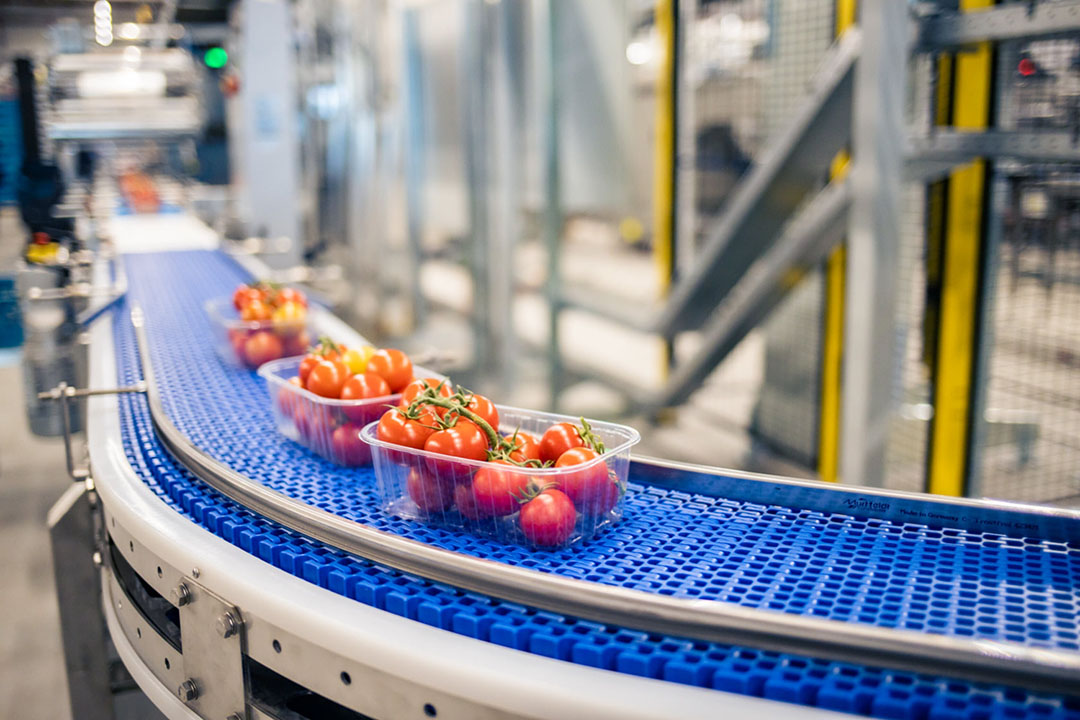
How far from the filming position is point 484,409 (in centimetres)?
138

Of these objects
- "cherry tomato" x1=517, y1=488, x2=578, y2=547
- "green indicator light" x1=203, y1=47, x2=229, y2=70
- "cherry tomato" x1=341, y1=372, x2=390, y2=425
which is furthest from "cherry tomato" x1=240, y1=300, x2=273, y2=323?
"green indicator light" x1=203, y1=47, x2=229, y2=70

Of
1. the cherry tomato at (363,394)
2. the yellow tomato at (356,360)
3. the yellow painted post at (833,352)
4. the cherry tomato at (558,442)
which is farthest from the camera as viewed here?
the yellow painted post at (833,352)

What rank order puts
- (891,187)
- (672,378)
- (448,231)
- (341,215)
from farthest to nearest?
1. (341,215)
2. (448,231)
3. (672,378)
4. (891,187)

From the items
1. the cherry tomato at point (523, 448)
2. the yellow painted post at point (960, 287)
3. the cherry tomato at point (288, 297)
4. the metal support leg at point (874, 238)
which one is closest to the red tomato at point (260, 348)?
the cherry tomato at point (288, 297)

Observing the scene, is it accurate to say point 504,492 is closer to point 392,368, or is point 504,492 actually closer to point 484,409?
point 484,409

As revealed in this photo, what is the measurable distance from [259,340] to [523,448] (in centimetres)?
120

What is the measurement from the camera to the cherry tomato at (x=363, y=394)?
1.56 metres

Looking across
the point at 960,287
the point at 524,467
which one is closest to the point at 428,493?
the point at 524,467

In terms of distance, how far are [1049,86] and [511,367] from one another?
3.72 m

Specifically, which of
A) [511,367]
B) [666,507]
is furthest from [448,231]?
[666,507]

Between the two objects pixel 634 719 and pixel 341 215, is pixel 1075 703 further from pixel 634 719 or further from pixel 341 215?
pixel 341 215

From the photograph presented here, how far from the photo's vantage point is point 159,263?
423 cm

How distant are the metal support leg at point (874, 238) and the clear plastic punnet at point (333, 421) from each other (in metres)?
1.68

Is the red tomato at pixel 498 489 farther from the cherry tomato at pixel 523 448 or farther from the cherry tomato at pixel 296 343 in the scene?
the cherry tomato at pixel 296 343
